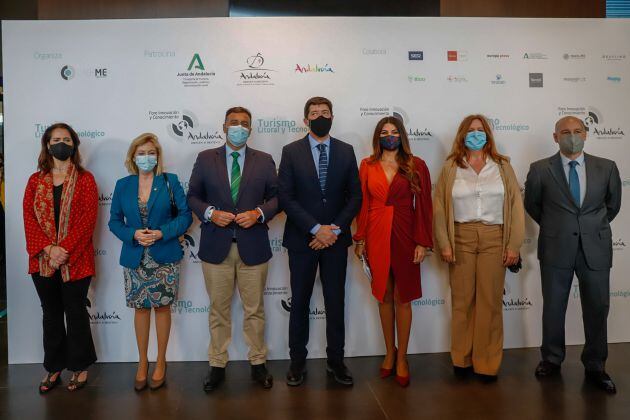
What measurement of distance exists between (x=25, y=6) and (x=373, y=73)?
208 inches

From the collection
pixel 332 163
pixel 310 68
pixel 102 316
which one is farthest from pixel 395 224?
pixel 102 316

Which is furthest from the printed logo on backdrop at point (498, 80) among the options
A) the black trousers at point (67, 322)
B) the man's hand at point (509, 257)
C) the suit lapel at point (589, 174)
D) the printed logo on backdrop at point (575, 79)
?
the black trousers at point (67, 322)

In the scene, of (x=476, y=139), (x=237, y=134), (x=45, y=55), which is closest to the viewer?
(x=237, y=134)

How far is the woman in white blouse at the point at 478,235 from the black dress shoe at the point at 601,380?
0.63 meters

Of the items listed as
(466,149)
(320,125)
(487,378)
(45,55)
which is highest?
(45,55)

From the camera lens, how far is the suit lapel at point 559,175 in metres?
3.22

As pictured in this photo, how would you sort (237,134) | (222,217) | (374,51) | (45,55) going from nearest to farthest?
(222,217) < (237,134) < (45,55) < (374,51)

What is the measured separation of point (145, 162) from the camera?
3.17 metres

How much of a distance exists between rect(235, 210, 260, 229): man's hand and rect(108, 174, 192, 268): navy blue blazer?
0.40 metres

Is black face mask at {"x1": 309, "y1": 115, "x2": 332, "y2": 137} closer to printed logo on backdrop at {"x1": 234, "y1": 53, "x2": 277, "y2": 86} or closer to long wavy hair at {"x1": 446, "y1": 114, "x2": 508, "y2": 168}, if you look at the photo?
printed logo on backdrop at {"x1": 234, "y1": 53, "x2": 277, "y2": 86}

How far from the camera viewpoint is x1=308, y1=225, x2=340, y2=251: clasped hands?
10.0 ft

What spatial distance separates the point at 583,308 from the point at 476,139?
4.59 feet

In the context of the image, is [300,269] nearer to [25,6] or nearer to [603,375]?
[603,375]

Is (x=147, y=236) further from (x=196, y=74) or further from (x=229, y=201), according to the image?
(x=196, y=74)
